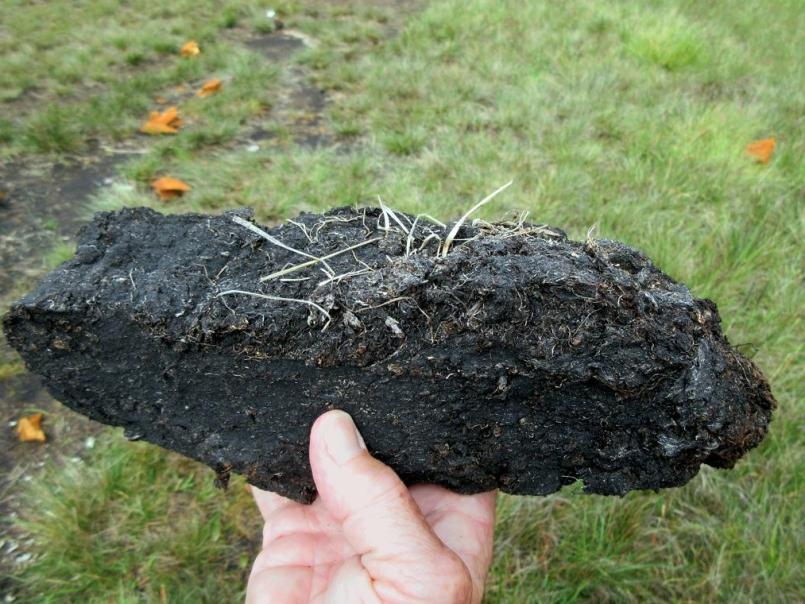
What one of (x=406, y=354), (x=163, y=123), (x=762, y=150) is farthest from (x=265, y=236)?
(x=762, y=150)

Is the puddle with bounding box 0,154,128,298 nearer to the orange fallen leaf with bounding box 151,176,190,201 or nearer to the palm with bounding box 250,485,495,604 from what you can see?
the orange fallen leaf with bounding box 151,176,190,201

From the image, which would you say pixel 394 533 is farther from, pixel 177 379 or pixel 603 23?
pixel 603 23

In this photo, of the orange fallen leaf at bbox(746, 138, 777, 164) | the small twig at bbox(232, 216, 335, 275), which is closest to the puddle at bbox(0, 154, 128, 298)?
the small twig at bbox(232, 216, 335, 275)

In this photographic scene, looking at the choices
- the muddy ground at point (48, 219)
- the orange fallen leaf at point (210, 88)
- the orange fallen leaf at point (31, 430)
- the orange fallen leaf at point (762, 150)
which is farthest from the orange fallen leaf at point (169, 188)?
the orange fallen leaf at point (762, 150)

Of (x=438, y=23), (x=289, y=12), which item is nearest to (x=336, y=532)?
(x=438, y=23)

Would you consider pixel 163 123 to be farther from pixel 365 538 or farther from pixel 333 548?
pixel 365 538
